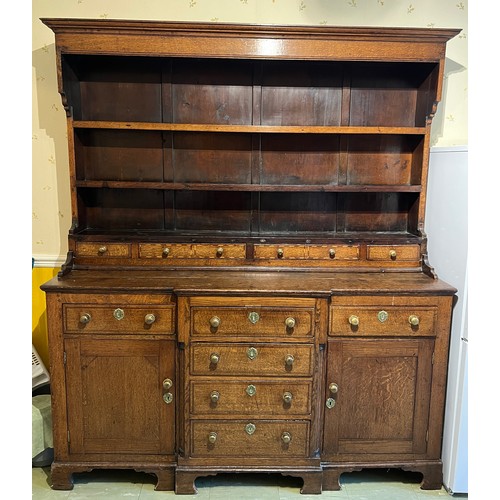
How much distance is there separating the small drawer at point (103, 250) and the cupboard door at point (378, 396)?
1.00 m

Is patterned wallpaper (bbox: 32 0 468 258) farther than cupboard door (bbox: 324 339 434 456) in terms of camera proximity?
Yes

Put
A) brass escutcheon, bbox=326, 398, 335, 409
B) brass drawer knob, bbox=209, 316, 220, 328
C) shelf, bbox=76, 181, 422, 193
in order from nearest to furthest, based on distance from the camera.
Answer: brass drawer knob, bbox=209, 316, 220, 328 < brass escutcheon, bbox=326, 398, 335, 409 < shelf, bbox=76, 181, 422, 193

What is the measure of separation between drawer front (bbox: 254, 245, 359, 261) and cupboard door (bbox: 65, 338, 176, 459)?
59 cm

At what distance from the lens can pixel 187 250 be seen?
7.14ft

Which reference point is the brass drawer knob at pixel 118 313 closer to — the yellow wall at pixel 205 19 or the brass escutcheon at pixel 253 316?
the brass escutcheon at pixel 253 316

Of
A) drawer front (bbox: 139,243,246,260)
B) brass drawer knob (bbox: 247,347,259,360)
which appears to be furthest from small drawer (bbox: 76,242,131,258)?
brass drawer knob (bbox: 247,347,259,360)

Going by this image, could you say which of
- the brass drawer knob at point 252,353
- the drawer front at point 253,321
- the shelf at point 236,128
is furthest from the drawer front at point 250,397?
the shelf at point 236,128

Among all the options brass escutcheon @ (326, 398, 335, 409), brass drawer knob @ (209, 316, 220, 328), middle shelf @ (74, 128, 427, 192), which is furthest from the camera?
middle shelf @ (74, 128, 427, 192)

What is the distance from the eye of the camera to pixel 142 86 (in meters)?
2.23

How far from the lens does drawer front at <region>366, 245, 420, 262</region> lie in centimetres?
219

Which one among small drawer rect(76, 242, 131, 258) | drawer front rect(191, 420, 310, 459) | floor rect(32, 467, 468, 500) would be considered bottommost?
floor rect(32, 467, 468, 500)

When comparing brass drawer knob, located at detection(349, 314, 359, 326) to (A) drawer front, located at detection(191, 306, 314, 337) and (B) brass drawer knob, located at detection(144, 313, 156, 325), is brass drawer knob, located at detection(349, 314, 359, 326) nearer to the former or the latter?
(A) drawer front, located at detection(191, 306, 314, 337)

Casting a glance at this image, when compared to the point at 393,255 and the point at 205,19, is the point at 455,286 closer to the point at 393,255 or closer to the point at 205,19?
the point at 393,255

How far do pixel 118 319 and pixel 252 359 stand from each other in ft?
1.86
